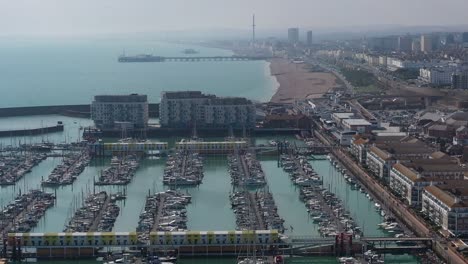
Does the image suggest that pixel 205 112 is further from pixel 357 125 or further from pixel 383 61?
pixel 383 61

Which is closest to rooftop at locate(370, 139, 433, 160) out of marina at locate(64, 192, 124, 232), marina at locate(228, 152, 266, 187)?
marina at locate(228, 152, 266, 187)

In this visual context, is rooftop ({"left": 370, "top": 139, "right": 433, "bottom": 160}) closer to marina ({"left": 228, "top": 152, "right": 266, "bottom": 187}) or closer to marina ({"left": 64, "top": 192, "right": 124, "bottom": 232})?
marina ({"left": 228, "top": 152, "right": 266, "bottom": 187})

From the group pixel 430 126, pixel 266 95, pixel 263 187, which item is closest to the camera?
pixel 263 187

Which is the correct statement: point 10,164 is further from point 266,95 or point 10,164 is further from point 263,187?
point 266,95

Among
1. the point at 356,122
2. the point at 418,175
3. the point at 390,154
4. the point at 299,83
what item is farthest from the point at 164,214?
the point at 299,83

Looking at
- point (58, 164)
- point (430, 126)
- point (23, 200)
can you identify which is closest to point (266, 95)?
point (430, 126)

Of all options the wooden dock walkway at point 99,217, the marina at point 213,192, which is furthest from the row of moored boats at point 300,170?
the wooden dock walkway at point 99,217
